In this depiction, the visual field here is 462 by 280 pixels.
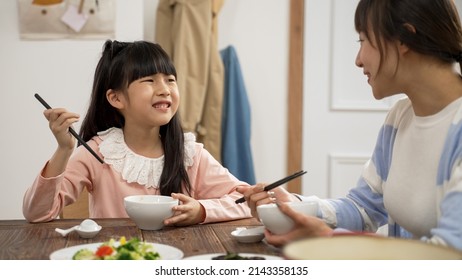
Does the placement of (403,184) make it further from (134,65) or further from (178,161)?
(134,65)

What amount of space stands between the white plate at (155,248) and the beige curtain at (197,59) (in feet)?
5.91

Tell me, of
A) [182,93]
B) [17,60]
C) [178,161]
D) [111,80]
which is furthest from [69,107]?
[178,161]

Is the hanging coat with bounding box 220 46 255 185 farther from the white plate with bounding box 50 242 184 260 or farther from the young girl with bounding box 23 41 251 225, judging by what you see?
the white plate with bounding box 50 242 184 260

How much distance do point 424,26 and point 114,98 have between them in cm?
91

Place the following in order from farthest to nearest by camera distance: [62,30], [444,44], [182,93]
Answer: [182,93], [62,30], [444,44]

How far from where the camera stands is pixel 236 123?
2.88m

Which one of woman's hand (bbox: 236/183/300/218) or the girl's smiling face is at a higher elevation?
the girl's smiling face

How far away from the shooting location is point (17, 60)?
2.51 meters

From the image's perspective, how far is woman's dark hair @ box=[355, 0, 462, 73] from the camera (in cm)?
95

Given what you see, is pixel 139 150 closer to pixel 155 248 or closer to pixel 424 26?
pixel 155 248

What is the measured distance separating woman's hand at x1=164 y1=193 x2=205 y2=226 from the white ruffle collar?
Result: 270 mm

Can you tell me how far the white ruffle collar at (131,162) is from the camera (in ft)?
4.87

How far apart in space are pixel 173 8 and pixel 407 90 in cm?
193

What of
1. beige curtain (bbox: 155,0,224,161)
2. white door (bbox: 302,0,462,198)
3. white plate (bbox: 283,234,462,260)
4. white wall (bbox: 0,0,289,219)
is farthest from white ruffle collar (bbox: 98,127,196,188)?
white door (bbox: 302,0,462,198)
